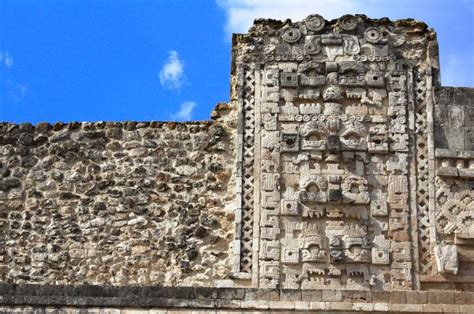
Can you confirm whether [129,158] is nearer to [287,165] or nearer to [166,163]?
[166,163]

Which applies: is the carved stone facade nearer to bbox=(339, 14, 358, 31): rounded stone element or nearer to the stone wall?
bbox=(339, 14, 358, 31): rounded stone element

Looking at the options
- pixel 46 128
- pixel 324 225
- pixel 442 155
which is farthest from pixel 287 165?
pixel 46 128

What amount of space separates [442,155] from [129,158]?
3808 millimetres

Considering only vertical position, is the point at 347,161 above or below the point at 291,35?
below

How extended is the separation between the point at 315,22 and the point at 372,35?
0.74m

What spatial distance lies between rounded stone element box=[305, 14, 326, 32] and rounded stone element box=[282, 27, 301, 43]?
6.3 inches

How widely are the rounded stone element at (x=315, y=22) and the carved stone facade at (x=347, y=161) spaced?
0.04ft

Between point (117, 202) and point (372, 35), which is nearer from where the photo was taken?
point (117, 202)

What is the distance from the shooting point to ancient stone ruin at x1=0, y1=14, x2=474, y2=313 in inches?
534

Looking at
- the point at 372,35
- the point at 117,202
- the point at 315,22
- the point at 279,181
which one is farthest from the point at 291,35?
the point at 117,202

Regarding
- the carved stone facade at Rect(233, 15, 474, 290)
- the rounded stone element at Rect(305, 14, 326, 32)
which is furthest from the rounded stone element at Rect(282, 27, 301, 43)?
the rounded stone element at Rect(305, 14, 326, 32)

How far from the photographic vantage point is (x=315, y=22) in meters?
14.7

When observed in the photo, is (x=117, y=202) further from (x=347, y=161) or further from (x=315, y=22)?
(x=315, y=22)

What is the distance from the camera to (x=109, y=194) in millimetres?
14172
